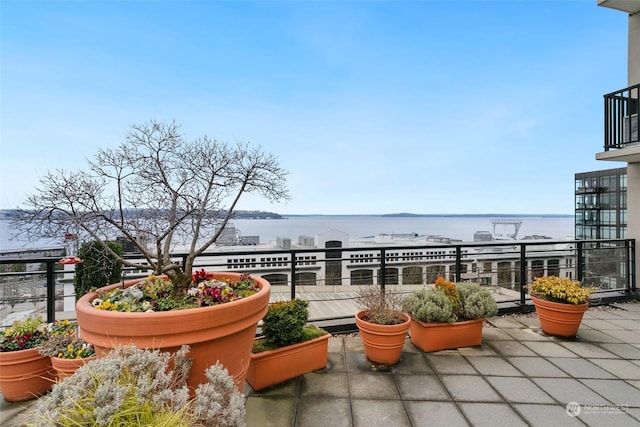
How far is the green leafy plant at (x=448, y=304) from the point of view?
2879 millimetres

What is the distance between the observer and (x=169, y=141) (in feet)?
7.35

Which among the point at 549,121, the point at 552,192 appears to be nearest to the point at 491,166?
the point at 552,192

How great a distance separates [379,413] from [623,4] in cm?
727

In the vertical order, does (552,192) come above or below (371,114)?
below

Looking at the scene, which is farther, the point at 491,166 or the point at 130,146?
the point at 491,166

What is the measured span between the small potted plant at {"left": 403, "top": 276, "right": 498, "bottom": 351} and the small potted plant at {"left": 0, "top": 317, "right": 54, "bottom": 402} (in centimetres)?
314

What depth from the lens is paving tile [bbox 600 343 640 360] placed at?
2.81m

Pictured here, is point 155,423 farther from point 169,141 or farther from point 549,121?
point 549,121

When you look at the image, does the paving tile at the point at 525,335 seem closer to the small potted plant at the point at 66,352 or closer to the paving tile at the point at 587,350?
the paving tile at the point at 587,350

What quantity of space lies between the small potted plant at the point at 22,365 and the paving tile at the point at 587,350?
4.74m

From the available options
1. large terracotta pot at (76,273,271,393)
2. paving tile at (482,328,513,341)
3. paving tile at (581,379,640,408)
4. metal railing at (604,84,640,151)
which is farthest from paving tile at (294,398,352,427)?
metal railing at (604,84,640,151)

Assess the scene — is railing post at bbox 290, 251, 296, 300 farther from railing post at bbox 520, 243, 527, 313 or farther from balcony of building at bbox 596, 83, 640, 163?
balcony of building at bbox 596, 83, 640, 163

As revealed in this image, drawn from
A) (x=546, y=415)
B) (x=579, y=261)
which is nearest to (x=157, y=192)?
(x=546, y=415)

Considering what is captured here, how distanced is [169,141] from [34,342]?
1860 millimetres
